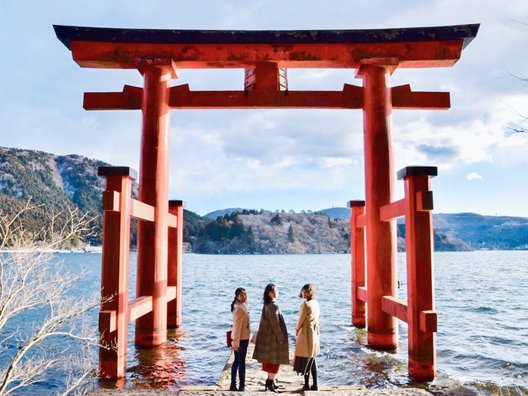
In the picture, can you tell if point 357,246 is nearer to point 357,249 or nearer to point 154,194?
point 357,249

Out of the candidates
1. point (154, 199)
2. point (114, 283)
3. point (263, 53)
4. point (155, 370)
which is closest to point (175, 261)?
point (154, 199)

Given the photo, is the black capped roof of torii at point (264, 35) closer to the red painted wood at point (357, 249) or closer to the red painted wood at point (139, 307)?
the red painted wood at point (357, 249)

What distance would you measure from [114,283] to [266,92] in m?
4.62

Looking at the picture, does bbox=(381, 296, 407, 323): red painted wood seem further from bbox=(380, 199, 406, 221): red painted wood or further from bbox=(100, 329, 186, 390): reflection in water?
bbox=(100, 329, 186, 390): reflection in water

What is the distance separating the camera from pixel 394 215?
292 inches

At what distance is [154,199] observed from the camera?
835 cm

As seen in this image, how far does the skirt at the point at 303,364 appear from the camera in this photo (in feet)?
18.4

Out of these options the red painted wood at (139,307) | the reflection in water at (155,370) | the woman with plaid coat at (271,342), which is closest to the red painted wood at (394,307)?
the woman with plaid coat at (271,342)

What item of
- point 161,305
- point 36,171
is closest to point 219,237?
point 36,171

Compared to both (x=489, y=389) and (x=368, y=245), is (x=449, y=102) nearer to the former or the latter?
(x=368, y=245)

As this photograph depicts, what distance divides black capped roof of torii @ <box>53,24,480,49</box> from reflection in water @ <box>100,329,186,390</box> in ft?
19.1

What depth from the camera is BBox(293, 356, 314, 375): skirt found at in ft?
18.4

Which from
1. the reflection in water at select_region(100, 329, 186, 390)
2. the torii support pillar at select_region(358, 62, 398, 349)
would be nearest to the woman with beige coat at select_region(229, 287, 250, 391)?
the reflection in water at select_region(100, 329, 186, 390)

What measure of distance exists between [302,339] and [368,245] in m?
3.28
